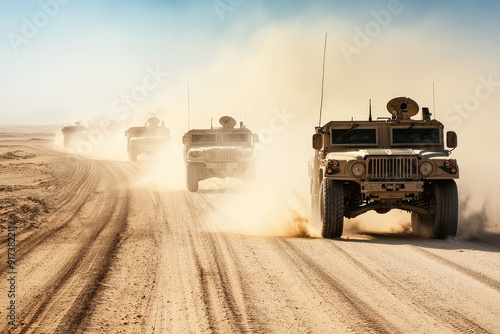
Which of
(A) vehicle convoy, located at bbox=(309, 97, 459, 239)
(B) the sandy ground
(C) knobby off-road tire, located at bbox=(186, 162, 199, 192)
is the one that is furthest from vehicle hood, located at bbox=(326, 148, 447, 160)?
(C) knobby off-road tire, located at bbox=(186, 162, 199, 192)

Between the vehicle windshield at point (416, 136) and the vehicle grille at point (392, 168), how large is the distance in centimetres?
113

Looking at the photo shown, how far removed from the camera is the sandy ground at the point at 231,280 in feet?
15.5

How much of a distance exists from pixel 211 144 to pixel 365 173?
365 inches

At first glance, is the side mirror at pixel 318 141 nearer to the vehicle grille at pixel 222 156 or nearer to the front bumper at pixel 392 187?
the front bumper at pixel 392 187

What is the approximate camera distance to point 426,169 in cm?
851

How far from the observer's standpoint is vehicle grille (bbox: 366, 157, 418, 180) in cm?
854

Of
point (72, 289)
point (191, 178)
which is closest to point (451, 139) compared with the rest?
point (72, 289)

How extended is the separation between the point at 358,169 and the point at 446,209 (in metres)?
1.48

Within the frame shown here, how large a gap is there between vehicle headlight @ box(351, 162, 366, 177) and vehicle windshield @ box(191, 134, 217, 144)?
30.2 ft

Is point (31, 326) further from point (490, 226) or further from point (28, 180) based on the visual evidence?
point (28, 180)

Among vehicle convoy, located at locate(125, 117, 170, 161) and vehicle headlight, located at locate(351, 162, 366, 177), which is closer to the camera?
vehicle headlight, located at locate(351, 162, 366, 177)

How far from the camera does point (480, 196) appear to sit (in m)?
12.1

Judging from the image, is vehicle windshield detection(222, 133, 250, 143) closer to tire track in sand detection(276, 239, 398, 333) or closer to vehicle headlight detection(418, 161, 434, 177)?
vehicle headlight detection(418, 161, 434, 177)

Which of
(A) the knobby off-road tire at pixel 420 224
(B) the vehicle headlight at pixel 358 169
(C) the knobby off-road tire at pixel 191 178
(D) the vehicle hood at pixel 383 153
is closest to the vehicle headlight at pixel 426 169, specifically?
(D) the vehicle hood at pixel 383 153
